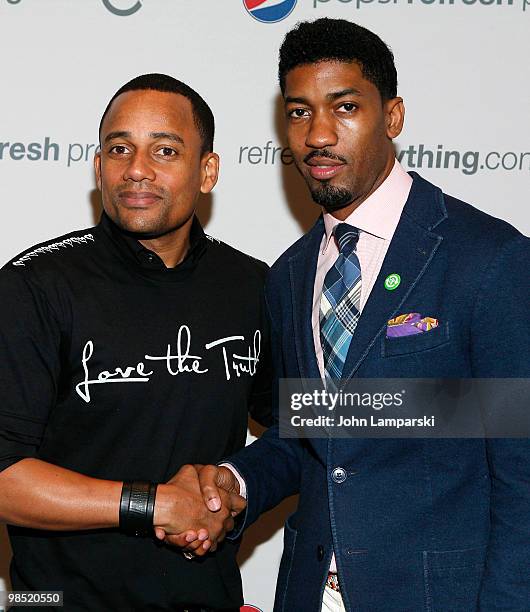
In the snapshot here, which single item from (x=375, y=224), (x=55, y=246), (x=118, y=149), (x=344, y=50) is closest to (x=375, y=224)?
(x=375, y=224)

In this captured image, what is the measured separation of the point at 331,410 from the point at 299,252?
50 centimetres

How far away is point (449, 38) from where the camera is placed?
2982 mm

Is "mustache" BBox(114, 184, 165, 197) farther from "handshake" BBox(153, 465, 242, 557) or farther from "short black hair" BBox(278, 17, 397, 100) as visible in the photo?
"handshake" BBox(153, 465, 242, 557)

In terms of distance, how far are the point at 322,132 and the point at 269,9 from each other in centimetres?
107

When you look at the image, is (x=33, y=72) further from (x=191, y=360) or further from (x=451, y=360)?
(x=451, y=360)

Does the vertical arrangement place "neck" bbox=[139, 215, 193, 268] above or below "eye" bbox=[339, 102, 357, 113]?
below

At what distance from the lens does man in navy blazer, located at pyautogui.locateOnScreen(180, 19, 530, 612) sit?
183 centimetres

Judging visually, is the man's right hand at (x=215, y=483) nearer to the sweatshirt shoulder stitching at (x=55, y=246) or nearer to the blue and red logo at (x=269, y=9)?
the sweatshirt shoulder stitching at (x=55, y=246)

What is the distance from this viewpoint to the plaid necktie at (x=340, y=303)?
6.71 ft

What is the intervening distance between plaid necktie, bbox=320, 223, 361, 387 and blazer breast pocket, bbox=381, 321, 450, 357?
11 cm

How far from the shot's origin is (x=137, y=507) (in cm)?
202

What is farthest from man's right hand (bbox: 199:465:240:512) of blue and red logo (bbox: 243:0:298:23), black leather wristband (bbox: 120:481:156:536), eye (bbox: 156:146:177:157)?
blue and red logo (bbox: 243:0:298:23)

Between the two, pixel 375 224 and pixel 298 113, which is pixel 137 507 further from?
pixel 298 113

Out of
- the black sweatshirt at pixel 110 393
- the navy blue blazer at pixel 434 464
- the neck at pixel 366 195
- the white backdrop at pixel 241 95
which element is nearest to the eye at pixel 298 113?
the neck at pixel 366 195
